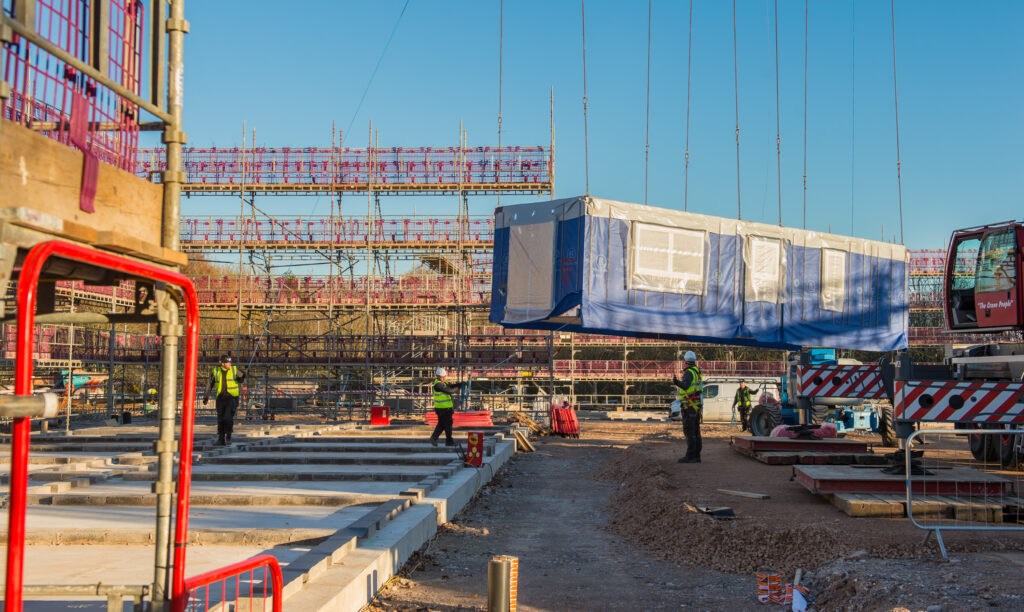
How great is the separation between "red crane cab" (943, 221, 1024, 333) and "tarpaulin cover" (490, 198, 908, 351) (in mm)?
2240

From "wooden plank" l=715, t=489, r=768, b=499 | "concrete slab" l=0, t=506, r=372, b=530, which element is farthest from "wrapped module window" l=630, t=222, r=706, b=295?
"concrete slab" l=0, t=506, r=372, b=530

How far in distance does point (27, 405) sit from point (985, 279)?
13.8 m

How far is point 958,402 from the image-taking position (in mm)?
10266

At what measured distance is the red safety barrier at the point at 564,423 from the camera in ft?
81.5

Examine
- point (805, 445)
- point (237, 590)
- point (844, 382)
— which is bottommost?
point (805, 445)

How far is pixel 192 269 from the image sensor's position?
4631 centimetres

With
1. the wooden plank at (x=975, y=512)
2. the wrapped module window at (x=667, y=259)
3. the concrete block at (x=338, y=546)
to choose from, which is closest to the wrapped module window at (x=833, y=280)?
the wrapped module window at (x=667, y=259)

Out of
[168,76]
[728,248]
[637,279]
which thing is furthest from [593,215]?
[168,76]

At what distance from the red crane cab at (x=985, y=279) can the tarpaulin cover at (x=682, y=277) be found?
224 centimetres

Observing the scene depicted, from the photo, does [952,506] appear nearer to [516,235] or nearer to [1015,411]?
[1015,411]

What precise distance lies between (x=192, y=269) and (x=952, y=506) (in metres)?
44.5

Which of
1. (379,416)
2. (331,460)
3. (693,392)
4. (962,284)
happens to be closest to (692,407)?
(693,392)

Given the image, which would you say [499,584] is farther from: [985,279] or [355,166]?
[355,166]

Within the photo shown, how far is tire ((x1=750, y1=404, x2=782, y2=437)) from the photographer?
62.3 ft
